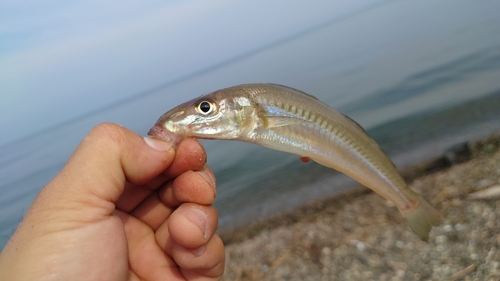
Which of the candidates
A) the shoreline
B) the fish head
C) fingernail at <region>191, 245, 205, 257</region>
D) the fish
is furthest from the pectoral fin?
the shoreline

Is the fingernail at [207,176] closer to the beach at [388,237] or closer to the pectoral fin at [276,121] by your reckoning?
the pectoral fin at [276,121]

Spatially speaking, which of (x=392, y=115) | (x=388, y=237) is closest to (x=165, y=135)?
(x=388, y=237)

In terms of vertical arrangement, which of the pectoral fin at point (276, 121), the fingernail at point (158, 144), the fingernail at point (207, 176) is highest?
the fingernail at point (158, 144)

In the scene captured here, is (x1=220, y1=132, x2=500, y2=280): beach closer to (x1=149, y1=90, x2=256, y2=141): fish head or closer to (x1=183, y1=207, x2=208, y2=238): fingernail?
(x1=183, y1=207, x2=208, y2=238): fingernail

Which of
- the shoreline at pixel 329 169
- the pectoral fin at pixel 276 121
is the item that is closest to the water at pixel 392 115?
the shoreline at pixel 329 169

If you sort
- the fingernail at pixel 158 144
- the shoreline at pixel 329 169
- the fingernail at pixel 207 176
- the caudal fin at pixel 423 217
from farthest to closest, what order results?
the shoreline at pixel 329 169, the caudal fin at pixel 423 217, the fingernail at pixel 207 176, the fingernail at pixel 158 144

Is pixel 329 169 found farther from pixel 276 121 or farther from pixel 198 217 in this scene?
pixel 198 217

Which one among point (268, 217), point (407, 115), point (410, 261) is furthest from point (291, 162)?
point (410, 261)
